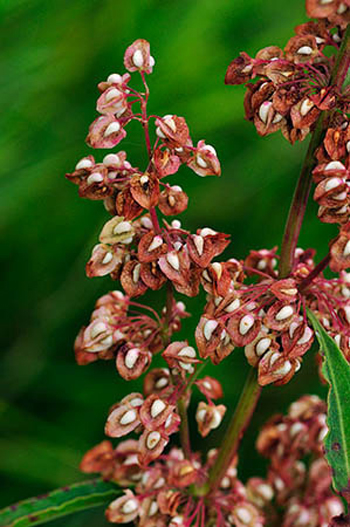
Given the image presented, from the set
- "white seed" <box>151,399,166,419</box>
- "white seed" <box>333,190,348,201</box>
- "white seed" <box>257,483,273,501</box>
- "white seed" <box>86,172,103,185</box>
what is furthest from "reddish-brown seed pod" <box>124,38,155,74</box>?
"white seed" <box>257,483,273,501</box>

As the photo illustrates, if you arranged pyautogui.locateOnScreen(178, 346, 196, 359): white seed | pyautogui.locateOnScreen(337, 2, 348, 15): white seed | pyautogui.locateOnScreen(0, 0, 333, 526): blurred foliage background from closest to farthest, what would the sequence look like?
1. pyautogui.locateOnScreen(337, 2, 348, 15): white seed
2. pyautogui.locateOnScreen(178, 346, 196, 359): white seed
3. pyautogui.locateOnScreen(0, 0, 333, 526): blurred foliage background

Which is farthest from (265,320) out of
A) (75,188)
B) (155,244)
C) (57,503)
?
(75,188)

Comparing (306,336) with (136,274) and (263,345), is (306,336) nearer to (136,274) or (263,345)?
(263,345)

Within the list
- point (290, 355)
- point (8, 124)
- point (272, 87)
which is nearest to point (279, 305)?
point (290, 355)

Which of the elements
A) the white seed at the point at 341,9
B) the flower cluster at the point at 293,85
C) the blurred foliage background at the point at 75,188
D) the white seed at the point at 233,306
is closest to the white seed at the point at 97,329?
the white seed at the point at 233,306

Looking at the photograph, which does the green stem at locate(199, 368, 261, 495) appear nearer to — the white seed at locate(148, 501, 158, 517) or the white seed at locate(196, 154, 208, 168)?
the white seed at locate(148, 501, 158, 517)
